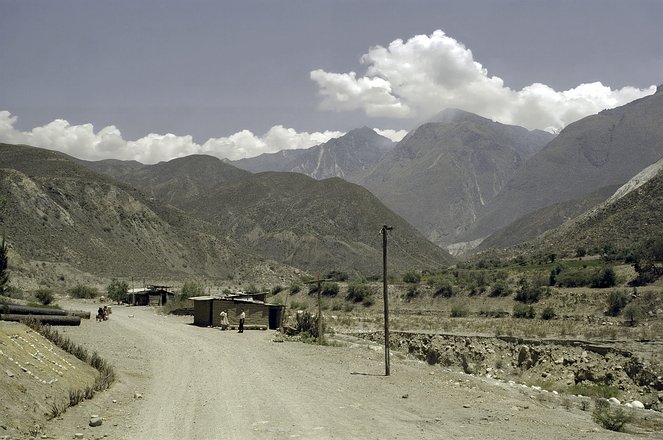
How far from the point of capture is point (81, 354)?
57.8 feet

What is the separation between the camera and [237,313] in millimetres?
37781

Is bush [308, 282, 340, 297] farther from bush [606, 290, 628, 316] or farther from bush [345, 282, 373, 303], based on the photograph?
bush [606, 290, 628, 316]

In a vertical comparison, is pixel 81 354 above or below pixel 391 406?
above

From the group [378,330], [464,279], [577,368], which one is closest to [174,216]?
[464,279]

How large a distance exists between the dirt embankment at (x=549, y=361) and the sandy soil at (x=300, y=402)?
5.01 metres

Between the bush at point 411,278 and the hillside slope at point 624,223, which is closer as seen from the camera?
the bush at point 411,278

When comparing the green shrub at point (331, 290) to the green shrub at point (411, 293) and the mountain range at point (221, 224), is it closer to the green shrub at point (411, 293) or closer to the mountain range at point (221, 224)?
the green shrub at point (411, 293)

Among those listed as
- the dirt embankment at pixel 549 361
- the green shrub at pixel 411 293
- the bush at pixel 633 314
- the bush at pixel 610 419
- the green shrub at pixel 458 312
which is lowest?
the dirt embankment at pixel 549 361

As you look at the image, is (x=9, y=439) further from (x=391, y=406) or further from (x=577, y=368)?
(x=577, y=368)

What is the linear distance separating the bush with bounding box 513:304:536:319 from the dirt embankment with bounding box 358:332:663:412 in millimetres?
15091

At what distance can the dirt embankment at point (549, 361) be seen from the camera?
25.1 meters

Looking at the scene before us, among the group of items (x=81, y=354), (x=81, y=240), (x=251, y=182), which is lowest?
(x=81, y=354)

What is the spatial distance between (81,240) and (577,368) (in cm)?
8097

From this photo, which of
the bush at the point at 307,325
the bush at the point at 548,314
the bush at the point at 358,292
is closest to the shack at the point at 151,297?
the bush at the point at 358,292
